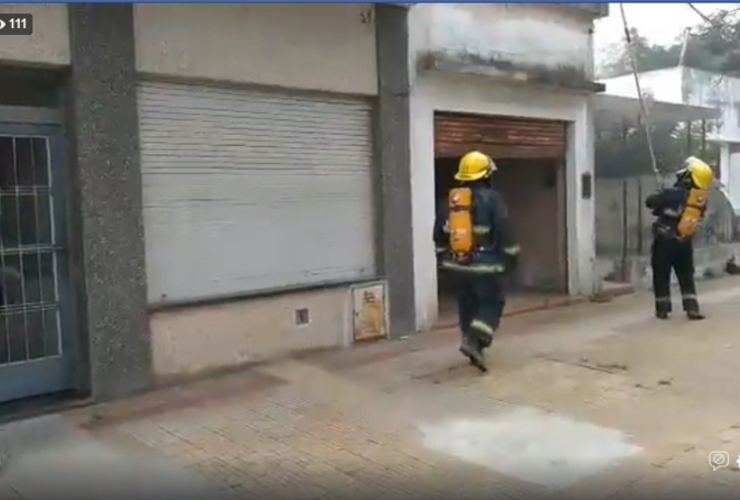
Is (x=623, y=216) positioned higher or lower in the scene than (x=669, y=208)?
lower

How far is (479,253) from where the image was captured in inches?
242

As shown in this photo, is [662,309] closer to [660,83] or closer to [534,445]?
[534,445]

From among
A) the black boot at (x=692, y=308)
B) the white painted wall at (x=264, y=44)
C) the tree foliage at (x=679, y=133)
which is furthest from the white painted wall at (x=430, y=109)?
the tree foliage at (x=679, y=133)

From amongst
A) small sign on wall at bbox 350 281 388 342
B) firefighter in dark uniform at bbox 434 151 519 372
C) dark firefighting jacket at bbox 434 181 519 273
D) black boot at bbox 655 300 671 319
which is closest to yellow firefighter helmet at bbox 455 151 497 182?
firefighter in dark uniform at bbox 434 151 519 372

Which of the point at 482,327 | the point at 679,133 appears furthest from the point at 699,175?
the point at 679,133

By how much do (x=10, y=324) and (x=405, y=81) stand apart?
446 cm

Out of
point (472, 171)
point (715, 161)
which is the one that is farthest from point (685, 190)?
point (715, 161)

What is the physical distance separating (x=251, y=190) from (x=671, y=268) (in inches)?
201

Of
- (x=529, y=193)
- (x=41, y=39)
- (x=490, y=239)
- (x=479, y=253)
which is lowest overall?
(x=479, y=253)

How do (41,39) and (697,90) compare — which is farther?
(697,90)

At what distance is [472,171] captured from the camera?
6250 millimetres

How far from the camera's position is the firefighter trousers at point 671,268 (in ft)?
28.1

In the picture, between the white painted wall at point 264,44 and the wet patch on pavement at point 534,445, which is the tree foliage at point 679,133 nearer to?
the white painted wall at point 264,44

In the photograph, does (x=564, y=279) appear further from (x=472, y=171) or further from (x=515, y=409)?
(x=515, y=409)
